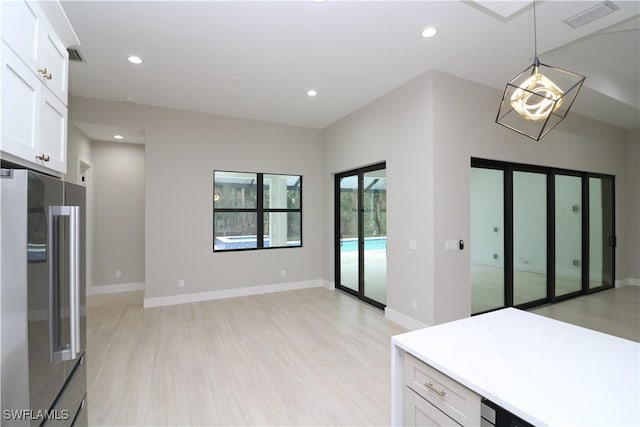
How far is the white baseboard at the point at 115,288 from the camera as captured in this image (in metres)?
5.14

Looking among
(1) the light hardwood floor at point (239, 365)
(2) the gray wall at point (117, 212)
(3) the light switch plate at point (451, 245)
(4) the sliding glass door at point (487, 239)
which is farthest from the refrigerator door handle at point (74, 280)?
(2) the gray wall at point (117, 212)

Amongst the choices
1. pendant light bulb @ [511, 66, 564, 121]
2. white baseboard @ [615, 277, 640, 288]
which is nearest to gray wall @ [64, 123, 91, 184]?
pendant light bulb @ [511, 66, 564, 121]

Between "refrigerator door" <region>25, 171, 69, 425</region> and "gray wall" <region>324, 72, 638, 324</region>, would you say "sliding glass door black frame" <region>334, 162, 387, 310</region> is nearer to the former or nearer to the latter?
"gray wall" <region>324, 72, 638, 324</region>

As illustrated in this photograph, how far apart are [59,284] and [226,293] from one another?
3733 mm

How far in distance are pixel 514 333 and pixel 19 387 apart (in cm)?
219

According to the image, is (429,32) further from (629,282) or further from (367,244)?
(629,282)

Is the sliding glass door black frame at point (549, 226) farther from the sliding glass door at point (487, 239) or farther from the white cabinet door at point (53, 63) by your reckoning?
the white cabinet door at point (53, 63)

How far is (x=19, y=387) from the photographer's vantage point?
1153mm

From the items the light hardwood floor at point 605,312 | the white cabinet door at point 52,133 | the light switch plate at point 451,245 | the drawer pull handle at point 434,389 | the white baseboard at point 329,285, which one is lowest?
the light hardwood floor at point 605,312

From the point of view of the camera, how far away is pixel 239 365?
9.02ft

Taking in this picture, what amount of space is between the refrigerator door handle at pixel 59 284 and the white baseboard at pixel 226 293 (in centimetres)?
336

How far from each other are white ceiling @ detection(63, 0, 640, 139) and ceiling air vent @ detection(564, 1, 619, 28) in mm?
50

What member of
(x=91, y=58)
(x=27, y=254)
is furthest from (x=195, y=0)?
(x=27, y=254)

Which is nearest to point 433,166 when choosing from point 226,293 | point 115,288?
point 226,293
